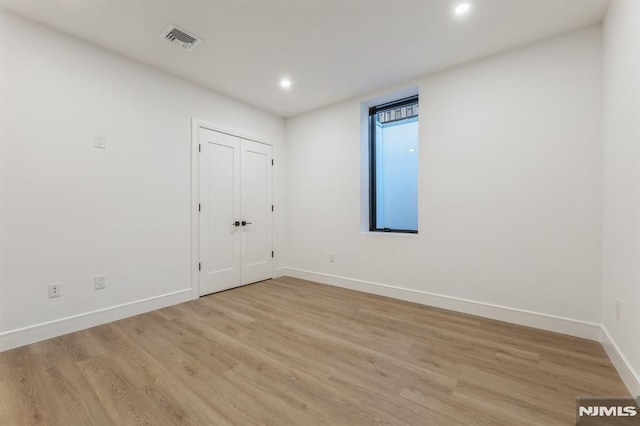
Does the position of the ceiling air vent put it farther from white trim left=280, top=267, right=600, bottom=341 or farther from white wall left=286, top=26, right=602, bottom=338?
white trim left=280, top=267, right=600, bottom=341

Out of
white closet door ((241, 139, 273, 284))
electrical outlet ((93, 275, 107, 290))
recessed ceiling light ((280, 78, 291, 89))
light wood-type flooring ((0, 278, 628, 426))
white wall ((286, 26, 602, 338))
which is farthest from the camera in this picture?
white closet door ((241, 139, 273, 284))

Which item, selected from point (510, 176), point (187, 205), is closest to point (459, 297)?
point (510, 176)

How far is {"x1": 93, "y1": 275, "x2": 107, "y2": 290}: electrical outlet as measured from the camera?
8.93 feet

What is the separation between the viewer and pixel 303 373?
1917 mm

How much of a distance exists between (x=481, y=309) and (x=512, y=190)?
127 centimetres

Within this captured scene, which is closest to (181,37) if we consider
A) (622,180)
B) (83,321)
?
(83,321)

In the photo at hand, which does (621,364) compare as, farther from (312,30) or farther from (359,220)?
(312,30)

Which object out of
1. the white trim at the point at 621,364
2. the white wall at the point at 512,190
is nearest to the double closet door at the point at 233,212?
the white wall at the point at 512,190

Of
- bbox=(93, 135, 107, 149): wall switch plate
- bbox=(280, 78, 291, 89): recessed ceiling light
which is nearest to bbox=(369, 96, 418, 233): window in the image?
bbox=(280, 78, 291, 89): recessed ceiling light

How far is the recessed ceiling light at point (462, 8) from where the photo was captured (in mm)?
2207

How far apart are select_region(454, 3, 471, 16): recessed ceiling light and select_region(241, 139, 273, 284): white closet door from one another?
3.00 metres

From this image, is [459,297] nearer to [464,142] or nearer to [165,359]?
[464,142]

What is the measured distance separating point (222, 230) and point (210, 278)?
66 cm

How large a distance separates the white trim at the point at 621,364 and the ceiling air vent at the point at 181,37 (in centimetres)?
410
